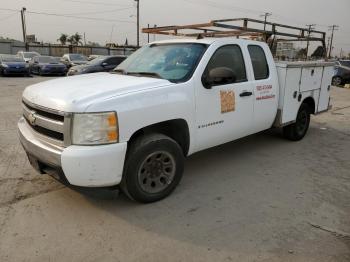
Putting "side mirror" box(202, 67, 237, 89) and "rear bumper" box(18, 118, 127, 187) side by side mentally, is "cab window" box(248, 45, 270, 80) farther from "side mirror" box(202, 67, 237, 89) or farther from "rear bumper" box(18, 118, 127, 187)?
Answer: "rear bumper" box(18, 118, 127, 187)

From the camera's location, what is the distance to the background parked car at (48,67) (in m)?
22.0

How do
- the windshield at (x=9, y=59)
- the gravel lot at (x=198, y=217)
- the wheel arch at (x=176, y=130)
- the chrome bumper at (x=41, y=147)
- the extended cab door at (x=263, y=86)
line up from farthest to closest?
1. the windshield at (x=9, y=59)
2. the extended cab door at (x=263, y=86)
3. the wheel arch at (x=176, y=130)
4. the chrome bumper at (x=41, y=147)
5. the gravel lot at (x=198, y=217)

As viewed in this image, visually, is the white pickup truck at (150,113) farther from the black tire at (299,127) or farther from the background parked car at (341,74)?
the background parked car at (341,74)

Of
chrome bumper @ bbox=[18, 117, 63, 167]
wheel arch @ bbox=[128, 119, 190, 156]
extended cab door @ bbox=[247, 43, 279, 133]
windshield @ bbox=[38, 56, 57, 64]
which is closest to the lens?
chrome bumper @ bbox=[18, 117, 63, 167]

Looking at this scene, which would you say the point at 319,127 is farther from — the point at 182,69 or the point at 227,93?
the point at 182,69

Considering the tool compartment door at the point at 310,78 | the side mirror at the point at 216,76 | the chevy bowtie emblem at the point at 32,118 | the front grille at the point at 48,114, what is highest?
the side mirror at the point at 216,76

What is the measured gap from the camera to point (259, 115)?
5207 millimetres

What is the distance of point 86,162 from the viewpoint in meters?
3.22

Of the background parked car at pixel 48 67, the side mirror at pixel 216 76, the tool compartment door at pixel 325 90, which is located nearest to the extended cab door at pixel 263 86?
the side mirror at pixel 216 76

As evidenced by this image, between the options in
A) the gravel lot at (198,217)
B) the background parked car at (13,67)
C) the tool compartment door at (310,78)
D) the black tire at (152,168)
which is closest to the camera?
the gravel lot at (198,217)

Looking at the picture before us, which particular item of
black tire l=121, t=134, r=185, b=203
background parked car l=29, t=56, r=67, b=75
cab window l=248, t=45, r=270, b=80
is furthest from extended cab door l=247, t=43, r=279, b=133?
background parked car l=29, t=56, r=67, b=75

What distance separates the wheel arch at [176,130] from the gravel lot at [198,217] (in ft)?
1.99

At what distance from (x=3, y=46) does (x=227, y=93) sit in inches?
1783

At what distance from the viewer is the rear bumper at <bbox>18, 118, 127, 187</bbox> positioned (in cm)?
322
